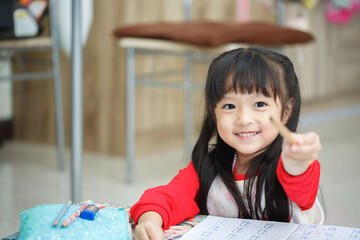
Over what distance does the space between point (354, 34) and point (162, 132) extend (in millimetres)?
1807

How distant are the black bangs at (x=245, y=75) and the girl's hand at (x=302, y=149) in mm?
166

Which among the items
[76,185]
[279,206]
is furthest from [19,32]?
[279,206]

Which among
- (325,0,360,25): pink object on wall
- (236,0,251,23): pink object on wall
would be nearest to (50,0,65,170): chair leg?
(236,0,251,23): pink object on wall

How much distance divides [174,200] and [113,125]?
1.49 m

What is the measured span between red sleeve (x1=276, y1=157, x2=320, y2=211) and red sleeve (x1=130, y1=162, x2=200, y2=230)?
0.15 m

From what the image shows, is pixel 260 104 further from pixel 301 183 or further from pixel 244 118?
pixel 301 183

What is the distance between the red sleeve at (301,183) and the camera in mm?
653

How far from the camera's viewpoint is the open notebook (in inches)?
24.9

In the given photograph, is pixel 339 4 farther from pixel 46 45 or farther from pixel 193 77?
pixel 46 45

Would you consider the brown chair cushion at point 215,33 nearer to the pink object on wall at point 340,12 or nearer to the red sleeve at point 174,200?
the red sleeve at point 174,200

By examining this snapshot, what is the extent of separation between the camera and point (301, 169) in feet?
2.09

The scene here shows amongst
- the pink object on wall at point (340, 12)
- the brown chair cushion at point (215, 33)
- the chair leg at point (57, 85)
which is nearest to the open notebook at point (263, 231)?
the brown chair cushion at point (215, 33)

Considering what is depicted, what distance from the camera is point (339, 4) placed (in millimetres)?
3123

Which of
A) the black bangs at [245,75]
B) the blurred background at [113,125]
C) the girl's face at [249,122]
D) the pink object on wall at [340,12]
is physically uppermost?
the pink object on wall at [340,12]
